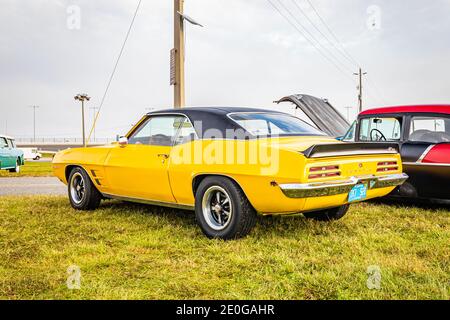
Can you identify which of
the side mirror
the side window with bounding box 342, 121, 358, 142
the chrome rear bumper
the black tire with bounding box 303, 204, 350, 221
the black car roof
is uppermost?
the black car roof

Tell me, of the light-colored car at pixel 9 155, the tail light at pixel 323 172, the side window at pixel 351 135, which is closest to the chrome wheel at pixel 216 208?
the tail light at pixel 323 172

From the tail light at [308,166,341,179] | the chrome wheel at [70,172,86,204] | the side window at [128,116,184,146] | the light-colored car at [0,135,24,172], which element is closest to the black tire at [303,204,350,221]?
the tail light at [308,166,341,179]

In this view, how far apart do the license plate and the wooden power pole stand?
6.87 m

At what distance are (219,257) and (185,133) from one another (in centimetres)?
161

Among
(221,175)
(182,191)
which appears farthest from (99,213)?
(221,175)

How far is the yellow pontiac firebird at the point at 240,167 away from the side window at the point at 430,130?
1.62 metres

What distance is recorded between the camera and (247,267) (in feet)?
11.7

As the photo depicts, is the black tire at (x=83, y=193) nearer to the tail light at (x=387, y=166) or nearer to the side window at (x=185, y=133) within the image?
the side window at (x=185, y=133)

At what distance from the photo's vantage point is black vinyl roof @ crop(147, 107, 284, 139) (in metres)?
4.61

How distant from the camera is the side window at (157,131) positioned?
5.12 meters

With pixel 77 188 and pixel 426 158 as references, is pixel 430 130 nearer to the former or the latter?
pixel 426 158
